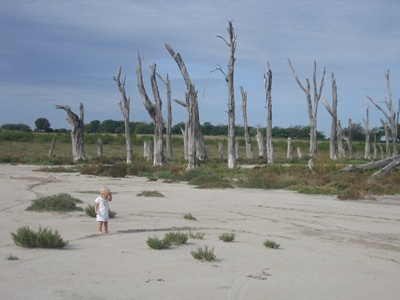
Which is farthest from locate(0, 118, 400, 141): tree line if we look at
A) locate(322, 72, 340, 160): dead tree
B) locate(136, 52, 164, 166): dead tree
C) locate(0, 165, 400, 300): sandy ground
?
locate(0, 165, 400, 300): sandy ground

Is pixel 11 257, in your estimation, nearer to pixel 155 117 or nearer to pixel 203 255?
pixel 203 255

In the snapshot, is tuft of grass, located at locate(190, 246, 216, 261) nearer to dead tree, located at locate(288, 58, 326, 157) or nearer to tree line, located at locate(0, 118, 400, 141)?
dead tree, located at locate(288, 58, 326, 157)

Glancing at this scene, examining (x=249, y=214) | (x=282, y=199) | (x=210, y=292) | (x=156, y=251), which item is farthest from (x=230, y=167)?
(x=210, y=292)

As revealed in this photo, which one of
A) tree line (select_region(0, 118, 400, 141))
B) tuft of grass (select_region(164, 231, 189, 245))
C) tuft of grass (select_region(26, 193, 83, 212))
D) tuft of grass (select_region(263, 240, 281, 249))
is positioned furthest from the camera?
tree line (select_region(0, 118, 400, 141))

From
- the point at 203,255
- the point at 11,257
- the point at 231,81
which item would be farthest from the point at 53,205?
the point at 231,81

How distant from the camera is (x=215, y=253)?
955 cm

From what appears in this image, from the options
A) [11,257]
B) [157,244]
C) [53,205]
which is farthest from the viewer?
[53,205]

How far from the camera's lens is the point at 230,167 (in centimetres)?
3397

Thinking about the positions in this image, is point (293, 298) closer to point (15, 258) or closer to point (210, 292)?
point (210, 292)

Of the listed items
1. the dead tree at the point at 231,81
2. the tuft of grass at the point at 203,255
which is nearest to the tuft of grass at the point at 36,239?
the tuft of grass at the point at 203,255

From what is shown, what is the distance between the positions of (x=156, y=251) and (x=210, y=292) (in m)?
2.48

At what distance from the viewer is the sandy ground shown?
7379 mm

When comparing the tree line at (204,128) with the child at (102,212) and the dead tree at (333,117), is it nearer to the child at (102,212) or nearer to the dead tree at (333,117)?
the dead tree at (333,117)

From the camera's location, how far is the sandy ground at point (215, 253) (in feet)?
24.2
